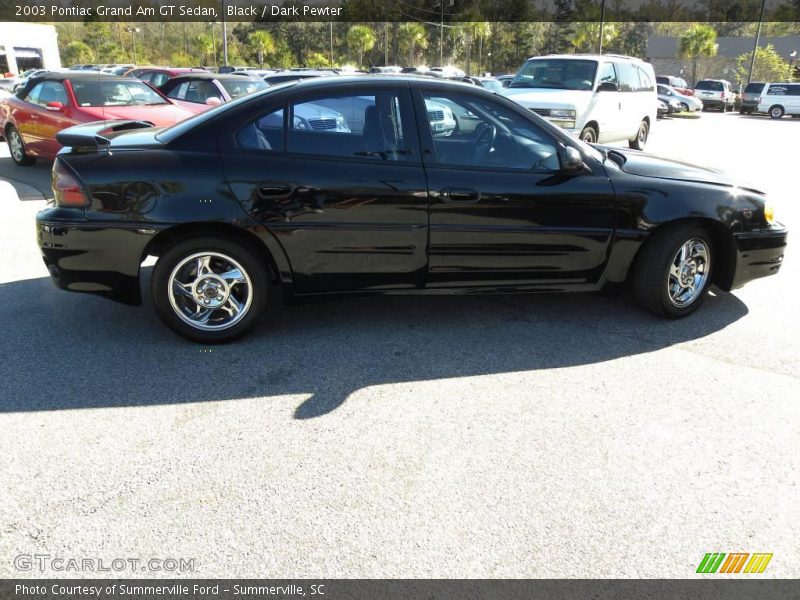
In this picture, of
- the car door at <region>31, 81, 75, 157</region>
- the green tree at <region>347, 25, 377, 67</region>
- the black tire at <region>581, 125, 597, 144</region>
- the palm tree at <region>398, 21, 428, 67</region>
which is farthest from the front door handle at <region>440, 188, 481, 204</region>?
the palm tree at <region>398, 21, 428, 67</region>

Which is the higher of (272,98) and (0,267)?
(272,98)

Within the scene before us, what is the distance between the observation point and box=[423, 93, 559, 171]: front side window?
4.30 metres

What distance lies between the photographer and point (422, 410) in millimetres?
3496

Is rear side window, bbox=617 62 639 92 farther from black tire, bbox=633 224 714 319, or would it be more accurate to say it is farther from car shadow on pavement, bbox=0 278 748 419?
black tire, bbox=633 224 714 319

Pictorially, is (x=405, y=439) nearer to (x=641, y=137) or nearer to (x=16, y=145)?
(x=16, y=145)

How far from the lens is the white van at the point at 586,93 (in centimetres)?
1148

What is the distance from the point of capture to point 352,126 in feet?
13.7

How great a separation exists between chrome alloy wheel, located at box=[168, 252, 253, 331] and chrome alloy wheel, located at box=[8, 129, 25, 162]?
8705 millimetres

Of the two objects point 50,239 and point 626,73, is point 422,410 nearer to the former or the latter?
point 50,239

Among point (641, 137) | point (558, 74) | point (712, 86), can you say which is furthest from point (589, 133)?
point (712, 86)

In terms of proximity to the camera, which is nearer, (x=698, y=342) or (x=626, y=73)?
(x=698, y=342)

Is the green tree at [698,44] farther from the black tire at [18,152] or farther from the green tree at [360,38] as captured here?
the black tire at [18,152]
